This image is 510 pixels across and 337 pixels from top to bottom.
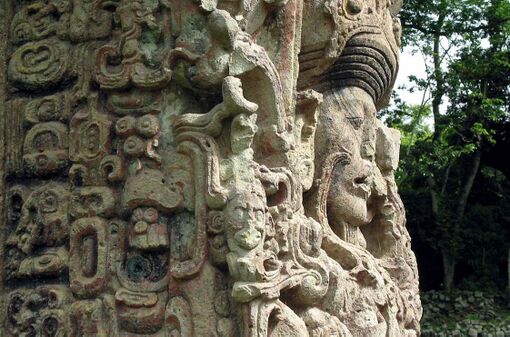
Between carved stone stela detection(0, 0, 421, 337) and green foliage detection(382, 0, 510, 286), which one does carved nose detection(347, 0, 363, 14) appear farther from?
green foliage detection(382, 0, 510, 286)

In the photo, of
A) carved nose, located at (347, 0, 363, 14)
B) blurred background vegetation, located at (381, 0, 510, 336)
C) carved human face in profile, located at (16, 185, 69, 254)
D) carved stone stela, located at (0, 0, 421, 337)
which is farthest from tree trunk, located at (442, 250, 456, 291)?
carved human face in profile, located at (16, 185, 69, 254)

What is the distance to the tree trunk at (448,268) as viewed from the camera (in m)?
17.8

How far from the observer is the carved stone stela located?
3.30m

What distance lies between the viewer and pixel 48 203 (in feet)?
11.6

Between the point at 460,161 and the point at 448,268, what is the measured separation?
2274 millimetres

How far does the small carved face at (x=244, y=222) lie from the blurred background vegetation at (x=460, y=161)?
41.5 ft

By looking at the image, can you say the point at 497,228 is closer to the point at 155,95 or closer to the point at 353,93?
Answer: the point at 353,93

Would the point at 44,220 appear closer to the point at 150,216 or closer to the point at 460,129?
the point at 150,216

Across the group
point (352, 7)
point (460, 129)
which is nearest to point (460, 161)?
point (460, 129)

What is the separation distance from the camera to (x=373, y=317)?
408 cm

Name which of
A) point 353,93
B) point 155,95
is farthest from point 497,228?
point 155,95

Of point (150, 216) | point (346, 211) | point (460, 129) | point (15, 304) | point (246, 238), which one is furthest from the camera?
point (460, 129)

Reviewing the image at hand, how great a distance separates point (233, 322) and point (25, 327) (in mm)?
822

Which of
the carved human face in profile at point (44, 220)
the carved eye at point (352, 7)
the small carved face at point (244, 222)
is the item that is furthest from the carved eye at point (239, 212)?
the carved eye at point (352, 7)
